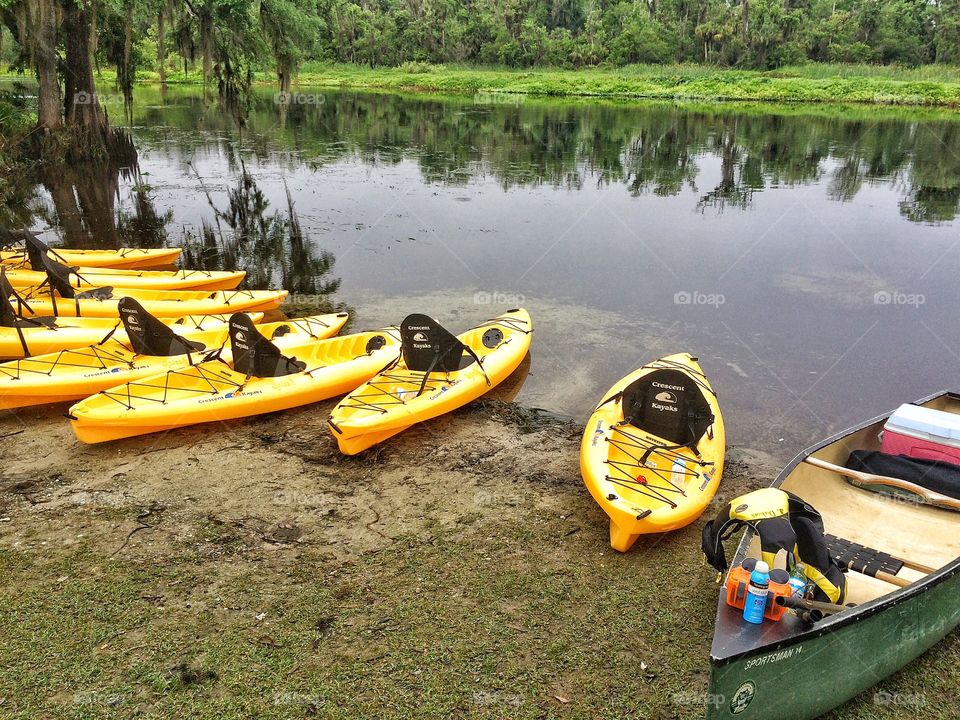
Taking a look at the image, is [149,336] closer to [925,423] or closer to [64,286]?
[64,286]

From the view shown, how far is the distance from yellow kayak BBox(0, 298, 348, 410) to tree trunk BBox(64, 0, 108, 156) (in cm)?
1589

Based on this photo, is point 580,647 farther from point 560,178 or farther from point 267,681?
point 560,178

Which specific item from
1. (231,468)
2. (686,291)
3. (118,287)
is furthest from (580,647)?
(118,287)

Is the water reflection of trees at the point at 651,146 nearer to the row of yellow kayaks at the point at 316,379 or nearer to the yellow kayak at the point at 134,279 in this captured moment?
the yellow kayak at the point at 134,279

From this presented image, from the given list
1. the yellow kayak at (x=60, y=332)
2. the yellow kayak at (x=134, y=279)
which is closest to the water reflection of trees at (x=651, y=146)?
the yellow kayak at (x=134, y=279)

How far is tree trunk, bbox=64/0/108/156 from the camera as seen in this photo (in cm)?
2077

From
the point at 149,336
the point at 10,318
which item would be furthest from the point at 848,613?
the point at 10,318

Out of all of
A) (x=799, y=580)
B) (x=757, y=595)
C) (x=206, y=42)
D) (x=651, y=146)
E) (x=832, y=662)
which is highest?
(x=206, y=42)

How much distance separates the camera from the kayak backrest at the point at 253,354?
8.02m

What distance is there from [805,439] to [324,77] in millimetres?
59768

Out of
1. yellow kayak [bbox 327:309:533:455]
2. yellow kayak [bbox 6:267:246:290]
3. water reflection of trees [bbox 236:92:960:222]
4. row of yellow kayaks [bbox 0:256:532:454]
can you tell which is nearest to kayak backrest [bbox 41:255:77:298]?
yellow kayak [bbox 6:267:246:290]

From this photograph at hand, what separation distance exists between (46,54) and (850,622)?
2335 centimetres

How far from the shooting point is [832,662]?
4227 mm

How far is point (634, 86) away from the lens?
4903cm
